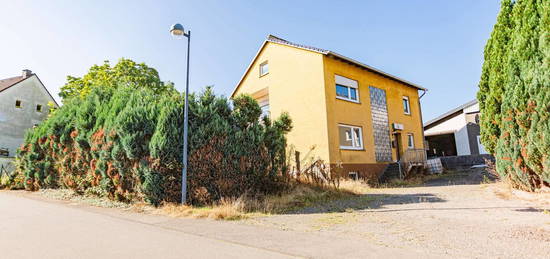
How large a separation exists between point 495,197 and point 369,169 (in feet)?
21.0

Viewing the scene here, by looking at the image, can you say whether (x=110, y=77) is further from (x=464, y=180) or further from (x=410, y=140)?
(x=464, y=180)

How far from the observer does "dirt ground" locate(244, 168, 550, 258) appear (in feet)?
12.9

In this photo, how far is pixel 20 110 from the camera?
2811 centimetres

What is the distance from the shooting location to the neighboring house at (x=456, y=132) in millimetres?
22953

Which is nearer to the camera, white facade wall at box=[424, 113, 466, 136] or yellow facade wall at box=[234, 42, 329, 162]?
yellow facade wall at box=[234, 42, 329, 162]

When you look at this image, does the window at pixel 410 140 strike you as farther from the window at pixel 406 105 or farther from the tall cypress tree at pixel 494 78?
the tall cypress tree at pixel 494 78

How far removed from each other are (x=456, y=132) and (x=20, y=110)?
136 feet

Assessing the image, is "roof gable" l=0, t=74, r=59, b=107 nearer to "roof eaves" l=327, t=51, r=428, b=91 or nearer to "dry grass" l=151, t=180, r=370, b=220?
"roof eaves" l=327, t=51, r=428, b=91

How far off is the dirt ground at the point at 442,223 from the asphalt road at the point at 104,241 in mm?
1570

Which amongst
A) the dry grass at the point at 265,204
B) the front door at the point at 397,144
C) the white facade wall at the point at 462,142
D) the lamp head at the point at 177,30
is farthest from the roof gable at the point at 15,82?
the white facade wall at the point at 462,142

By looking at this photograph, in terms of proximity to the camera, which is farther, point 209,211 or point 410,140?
point 410,140

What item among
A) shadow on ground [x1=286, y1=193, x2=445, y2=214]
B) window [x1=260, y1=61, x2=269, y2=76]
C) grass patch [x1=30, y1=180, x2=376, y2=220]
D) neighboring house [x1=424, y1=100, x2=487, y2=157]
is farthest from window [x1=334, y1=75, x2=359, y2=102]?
neighboring house [x1=424, y1=100, x2=487, y2=157]

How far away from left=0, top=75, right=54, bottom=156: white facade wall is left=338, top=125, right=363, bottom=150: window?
30.5 m

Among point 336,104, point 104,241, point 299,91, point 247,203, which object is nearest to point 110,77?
point 299,91
